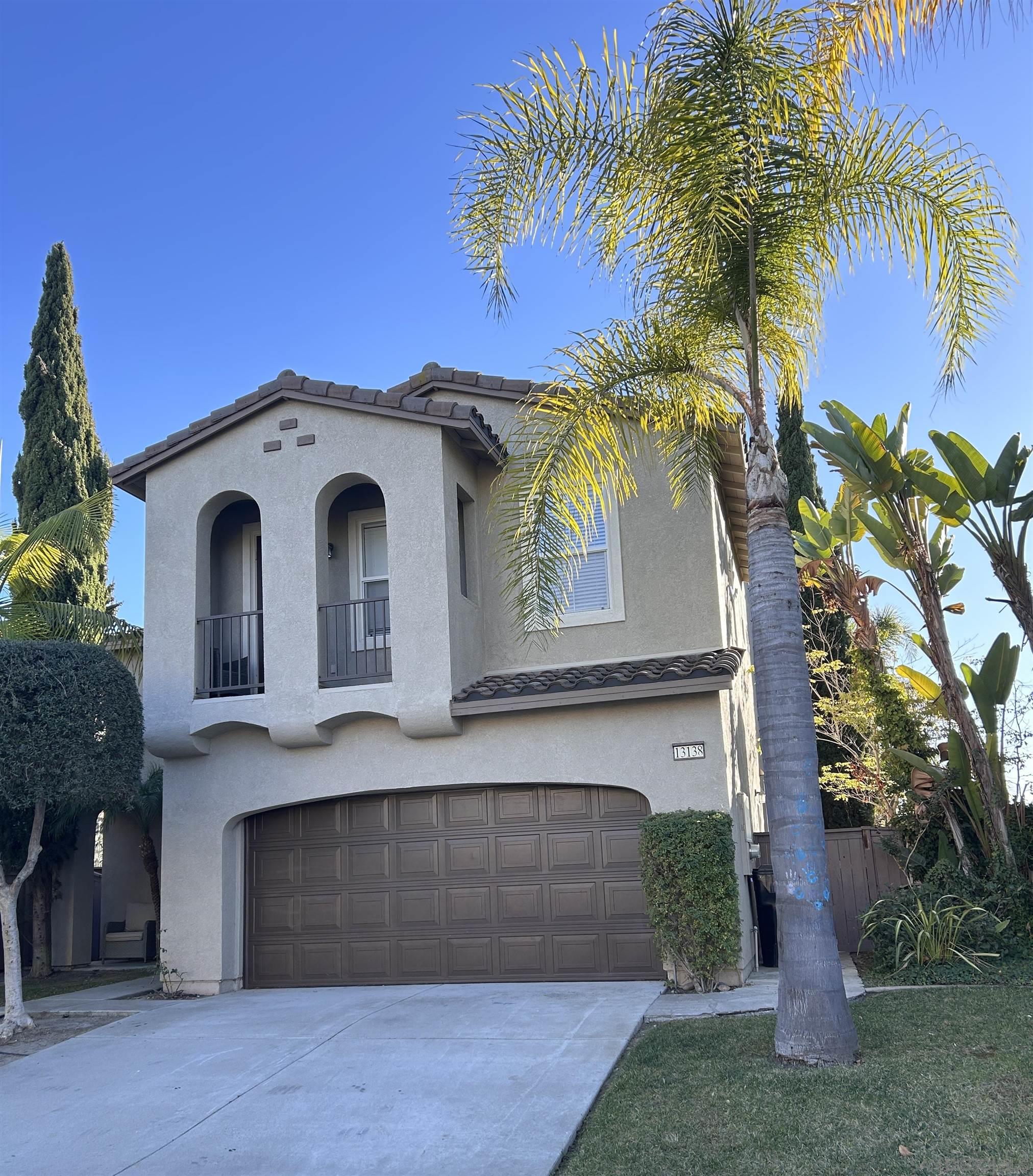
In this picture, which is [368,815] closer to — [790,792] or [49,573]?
[49,573]

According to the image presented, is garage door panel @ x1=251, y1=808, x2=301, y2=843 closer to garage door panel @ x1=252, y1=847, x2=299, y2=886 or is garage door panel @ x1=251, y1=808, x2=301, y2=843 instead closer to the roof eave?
garage door panel @ x1=252, y1=847, x2=299, y2=886

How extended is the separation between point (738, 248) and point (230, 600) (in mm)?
9010

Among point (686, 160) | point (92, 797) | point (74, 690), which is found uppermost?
point (686, 160)

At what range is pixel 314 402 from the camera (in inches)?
534

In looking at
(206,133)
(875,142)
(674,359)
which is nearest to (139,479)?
(206,133)

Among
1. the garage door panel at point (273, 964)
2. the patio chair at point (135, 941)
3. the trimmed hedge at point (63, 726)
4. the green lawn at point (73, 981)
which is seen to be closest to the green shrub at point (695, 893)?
the garage door panel at point (273, 964)

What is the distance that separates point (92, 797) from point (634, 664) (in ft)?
20.6

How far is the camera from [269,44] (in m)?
13.5

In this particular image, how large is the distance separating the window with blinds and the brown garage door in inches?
95.0

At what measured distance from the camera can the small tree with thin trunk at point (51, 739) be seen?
1080 cm

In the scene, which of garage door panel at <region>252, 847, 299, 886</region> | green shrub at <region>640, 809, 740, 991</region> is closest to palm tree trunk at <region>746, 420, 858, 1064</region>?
green shrub at <region>640, 809, 740, 991</region>

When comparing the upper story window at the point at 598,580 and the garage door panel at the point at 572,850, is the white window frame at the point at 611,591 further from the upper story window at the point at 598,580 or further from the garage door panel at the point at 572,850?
the garage door panel at the point at 572,850

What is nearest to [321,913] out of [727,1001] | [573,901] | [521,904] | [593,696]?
[521,904]

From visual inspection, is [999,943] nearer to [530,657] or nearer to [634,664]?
[634,664]
